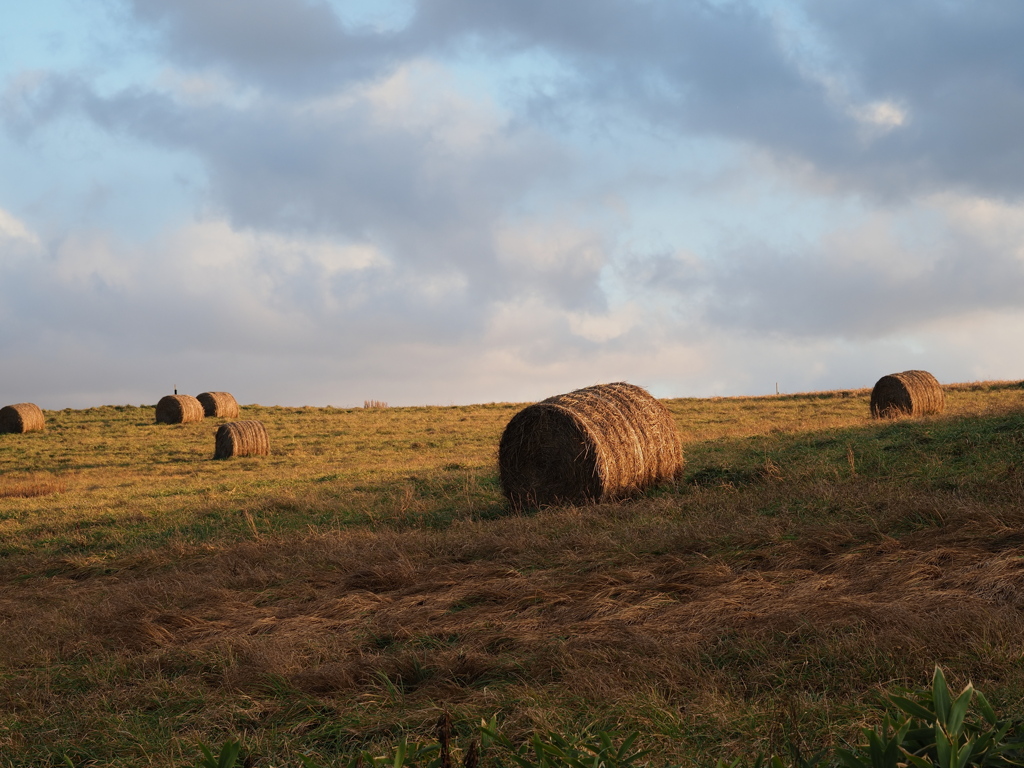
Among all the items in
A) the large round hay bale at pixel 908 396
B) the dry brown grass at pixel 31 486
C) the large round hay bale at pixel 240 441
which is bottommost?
the dry brown grass at pixel 31 486

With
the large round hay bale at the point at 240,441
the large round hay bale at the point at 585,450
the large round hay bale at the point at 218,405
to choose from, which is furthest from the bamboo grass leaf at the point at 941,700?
the large round hay bale at the point at 218,405

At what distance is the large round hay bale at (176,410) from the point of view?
3753cm

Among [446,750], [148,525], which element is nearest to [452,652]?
[446,750]

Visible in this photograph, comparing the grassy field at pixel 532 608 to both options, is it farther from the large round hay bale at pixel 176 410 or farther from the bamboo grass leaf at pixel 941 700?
the large round hay bale at pixel 176 410

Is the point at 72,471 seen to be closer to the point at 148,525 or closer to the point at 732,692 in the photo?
the point at 148,525

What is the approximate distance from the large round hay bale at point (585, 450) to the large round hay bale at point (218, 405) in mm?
30206

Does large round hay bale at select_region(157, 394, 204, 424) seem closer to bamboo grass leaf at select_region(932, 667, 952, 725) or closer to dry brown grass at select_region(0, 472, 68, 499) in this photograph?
dry brown grass at select_region(0, 472, 68, 499)

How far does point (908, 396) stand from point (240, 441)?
2104cm

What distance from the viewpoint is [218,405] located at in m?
40.8

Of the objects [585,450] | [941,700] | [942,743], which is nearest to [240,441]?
[585,450]

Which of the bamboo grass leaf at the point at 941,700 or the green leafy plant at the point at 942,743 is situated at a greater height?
the bamboo grass leaf at the point at 941,700

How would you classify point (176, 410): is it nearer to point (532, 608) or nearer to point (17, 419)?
point (17, 419)

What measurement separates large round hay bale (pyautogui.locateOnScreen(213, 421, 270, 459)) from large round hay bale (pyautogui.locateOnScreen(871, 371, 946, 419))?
64.5ft

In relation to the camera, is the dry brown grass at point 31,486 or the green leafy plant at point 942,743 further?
the dry brown grass at point 31,486
